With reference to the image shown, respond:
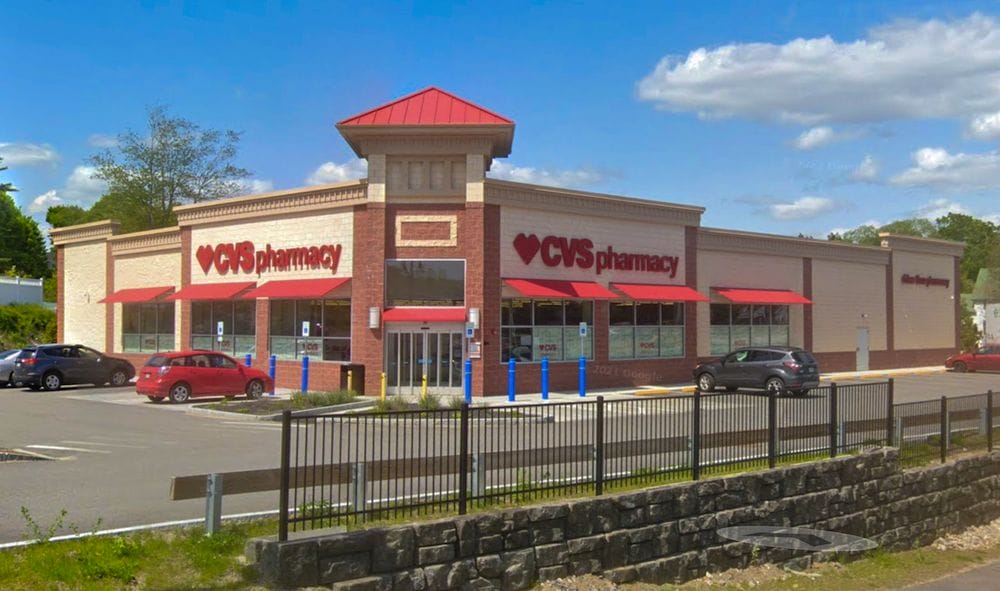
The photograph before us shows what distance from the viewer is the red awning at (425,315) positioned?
27.6 m

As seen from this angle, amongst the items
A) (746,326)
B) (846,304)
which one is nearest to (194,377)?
(746,326)

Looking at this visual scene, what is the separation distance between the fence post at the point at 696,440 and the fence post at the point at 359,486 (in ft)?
15.8

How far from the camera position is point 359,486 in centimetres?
797

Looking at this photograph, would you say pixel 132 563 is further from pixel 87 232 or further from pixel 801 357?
pixel 87 232

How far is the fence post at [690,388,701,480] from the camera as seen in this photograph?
11.1 metres

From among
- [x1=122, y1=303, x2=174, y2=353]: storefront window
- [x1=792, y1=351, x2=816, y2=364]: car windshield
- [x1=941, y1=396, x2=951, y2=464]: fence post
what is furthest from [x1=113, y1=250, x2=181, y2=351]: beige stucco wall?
[x1=941, y1=396, x2=951, y2=464]: fence post

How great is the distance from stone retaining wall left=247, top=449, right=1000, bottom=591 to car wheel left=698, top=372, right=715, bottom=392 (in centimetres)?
1460

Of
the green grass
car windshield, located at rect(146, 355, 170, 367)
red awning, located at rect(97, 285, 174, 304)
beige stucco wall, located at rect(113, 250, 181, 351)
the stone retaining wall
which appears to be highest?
beige stucco wall, located at rect(113, 250, 181, 351)

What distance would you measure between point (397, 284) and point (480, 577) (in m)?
20.5

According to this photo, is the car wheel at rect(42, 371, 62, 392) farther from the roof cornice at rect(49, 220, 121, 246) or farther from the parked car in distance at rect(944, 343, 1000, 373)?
the parked car in distance at rect(944, 343, 1000, 373)

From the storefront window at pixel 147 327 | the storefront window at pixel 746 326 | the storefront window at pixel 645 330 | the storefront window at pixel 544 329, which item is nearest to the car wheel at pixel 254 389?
the storefront window at pixel 544 329

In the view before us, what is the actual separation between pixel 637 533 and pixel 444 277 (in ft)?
61.9

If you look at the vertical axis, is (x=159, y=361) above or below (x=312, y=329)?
below

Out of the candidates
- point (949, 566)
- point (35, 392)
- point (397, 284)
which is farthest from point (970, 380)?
point (35, 392)
